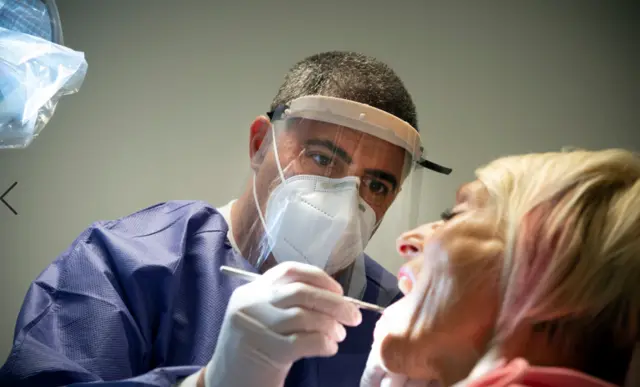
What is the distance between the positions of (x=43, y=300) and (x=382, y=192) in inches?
25.8

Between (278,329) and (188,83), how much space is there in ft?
3.65

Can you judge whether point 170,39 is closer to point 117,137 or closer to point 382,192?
point 117,137

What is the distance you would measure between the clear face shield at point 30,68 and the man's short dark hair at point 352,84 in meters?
0.46

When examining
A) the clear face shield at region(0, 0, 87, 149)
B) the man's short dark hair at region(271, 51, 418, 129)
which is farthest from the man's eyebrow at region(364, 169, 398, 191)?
the clear face shield at region(0, 0, 87, 149)

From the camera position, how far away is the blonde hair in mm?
549

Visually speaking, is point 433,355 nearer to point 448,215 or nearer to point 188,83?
point 448,215

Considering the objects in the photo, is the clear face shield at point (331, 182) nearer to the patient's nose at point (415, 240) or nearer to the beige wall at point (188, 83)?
the patient's nose at point (415, 240)

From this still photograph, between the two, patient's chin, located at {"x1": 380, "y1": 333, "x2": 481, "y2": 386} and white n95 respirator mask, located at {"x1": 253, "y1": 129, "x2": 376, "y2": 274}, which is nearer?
patient's chin, located at {"x1": 380, "y1": 333, "x2": 481, "y2": 386}

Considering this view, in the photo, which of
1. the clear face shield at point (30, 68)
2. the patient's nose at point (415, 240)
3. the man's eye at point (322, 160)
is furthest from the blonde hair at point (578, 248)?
the clear face shield at point (30, 68)

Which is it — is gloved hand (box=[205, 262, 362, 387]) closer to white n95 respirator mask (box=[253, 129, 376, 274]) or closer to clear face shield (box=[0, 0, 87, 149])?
white n95 respirator mask (box=[253, 129, 376, 274])

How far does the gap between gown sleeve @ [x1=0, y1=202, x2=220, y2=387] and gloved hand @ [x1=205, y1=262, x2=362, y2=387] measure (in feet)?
0.32

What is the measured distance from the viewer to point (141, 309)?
94cm

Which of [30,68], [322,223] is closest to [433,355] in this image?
[322,223]

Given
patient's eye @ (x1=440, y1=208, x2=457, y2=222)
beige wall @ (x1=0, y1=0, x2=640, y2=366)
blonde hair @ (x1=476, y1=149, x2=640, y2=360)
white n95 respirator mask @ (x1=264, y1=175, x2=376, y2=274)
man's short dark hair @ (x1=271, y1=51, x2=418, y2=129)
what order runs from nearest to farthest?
blonde hair @ (x1=476, y1=149, x2=640, y2=360), patient's eye @ (x1=440, y1=208, x2=457, y2=222), white n95 respirator mask @ (x1=264, y1=175, x2=376, y2=274), man's short dark hair @ (x1=271, y1=51, x2=418, y2=129), beige wall @ (x1=0, y1=0, x2=640, y2=366)
